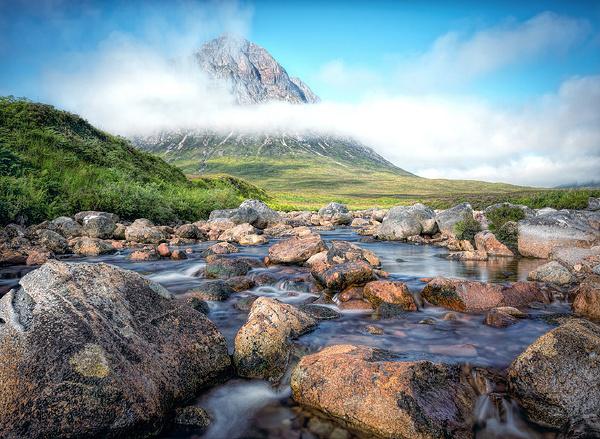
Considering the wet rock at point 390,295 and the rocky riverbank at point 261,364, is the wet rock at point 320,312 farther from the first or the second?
the wet rock at point 390,295

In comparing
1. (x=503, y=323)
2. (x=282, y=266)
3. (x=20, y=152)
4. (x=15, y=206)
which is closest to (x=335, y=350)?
(x=503, y=323)

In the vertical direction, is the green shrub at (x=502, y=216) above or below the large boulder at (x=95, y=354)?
above

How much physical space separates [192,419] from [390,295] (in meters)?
6.61

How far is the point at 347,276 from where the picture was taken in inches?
470

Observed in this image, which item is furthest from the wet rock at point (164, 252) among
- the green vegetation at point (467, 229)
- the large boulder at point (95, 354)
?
→ the green vegetation at point (467, 229)

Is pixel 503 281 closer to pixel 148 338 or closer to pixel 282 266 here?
pixel 282 266

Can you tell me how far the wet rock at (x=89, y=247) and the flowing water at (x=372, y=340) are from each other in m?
3.63

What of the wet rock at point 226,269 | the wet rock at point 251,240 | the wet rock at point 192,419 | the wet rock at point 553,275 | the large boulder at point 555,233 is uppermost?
the large boulder at point 555,233

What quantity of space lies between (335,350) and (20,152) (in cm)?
3294

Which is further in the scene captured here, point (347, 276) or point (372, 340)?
point (347, 276)

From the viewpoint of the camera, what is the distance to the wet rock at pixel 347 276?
1194cm

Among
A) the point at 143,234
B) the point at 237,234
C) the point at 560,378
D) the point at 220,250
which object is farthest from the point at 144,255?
the point at 560,378

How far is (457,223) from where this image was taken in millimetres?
26266

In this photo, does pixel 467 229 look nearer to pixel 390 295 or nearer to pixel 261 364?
pixel 390 295
